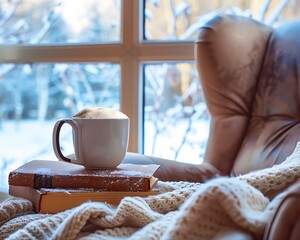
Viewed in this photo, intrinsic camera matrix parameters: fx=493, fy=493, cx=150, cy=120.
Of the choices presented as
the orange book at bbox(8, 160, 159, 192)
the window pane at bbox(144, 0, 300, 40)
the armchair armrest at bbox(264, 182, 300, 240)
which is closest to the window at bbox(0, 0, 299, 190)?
the window pane at bbox(144, 0, 300, 40)

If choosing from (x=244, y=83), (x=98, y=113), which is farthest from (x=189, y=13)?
(x=98, y=113)

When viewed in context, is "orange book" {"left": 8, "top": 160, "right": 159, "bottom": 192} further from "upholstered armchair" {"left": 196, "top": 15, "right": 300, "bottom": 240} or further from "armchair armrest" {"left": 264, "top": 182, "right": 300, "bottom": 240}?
"upholstered armchair" {"left": 196, "top": 15, "right": 300, "bottom": 240}

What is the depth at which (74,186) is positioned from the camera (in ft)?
3.09

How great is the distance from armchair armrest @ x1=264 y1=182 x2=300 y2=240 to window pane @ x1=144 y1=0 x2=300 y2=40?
52.9 inches

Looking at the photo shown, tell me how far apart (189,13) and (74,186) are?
1226mm

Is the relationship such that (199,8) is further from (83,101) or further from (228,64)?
(83,101)

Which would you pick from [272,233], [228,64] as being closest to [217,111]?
[228,64]

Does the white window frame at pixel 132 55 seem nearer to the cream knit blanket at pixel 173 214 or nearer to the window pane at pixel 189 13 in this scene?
the window pane at pixel 189 13

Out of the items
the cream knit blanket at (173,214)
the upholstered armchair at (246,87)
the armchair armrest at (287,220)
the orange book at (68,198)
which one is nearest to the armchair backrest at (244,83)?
the upholstered armchair at (246,87)

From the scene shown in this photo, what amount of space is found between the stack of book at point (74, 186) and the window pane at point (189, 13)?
1119 millimetres

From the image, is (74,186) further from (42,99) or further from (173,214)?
(42,99)

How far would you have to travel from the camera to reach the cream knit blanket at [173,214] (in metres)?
0.67

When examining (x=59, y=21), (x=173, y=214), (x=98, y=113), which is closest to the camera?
(x=173, y=214)

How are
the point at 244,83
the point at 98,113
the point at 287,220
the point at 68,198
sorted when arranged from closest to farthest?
the point at 287,220 < the point at 68,198 < the point at 98,113 < the point at 244,83
